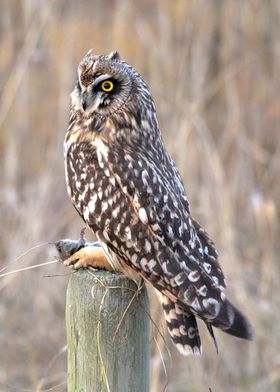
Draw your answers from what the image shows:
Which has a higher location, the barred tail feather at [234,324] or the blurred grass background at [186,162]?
the blurred grass background at [186,162]

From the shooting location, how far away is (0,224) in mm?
3973

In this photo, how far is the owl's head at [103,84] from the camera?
2.45 metres

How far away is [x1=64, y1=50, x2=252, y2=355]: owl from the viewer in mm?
2176

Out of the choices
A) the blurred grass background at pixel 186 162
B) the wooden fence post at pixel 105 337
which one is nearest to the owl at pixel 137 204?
the wooden fence post at pixel 105 337

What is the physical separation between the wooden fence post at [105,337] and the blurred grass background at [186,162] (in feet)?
4.59

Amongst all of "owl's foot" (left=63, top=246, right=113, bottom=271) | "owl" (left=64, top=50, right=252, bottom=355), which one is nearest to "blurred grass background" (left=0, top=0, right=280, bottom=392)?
"owl" (left=64, top=50, right=252, bottom=355)

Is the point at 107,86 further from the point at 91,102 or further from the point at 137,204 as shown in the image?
the point at 137,204

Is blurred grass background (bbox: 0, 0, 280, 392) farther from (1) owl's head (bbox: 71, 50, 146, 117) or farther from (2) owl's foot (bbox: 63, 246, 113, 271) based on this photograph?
(2) owl's foot (bbox: 63, 246, 113, 271)

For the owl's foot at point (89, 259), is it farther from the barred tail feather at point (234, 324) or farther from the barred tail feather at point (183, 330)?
the barred tail feather at point (234, 324)

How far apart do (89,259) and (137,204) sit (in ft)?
0.90

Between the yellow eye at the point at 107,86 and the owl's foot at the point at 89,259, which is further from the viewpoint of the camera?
the yellow eye at the point at 107,86

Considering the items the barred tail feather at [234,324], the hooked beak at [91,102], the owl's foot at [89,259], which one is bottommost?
the barred tail feather at [234,324]

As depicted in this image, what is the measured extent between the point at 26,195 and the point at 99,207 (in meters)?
2.06

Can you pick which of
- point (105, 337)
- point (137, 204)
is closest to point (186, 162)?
point (137, 204)
